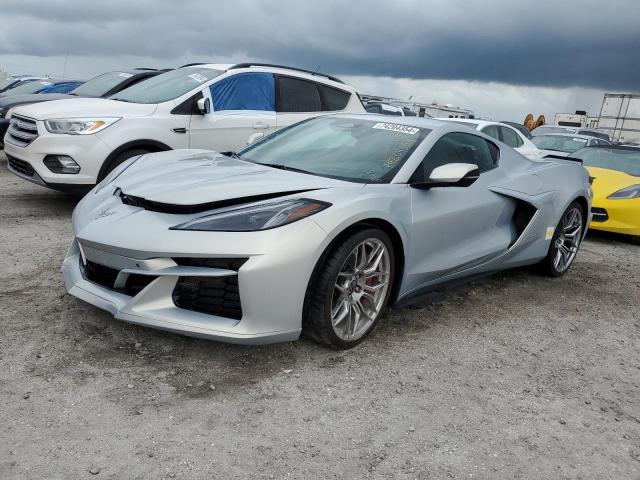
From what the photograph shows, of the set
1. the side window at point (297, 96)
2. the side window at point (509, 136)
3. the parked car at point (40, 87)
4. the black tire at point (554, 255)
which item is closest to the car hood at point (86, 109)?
the side window at point (297, 96)

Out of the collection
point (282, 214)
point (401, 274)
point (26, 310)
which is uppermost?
point (282, 214)

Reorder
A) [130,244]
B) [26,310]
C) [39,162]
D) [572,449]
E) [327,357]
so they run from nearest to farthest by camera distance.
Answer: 1. [572,449]
2. [130,244]
3. [327,357]
4. [26,310]
5. [39,162]

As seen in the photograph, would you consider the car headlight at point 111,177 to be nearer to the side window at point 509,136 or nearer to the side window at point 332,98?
the side window at point 332,98

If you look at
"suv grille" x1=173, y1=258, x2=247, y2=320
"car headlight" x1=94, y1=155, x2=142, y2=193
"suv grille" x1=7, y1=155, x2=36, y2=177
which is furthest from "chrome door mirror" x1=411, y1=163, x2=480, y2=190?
"suv grille" x1=7, y1=155, x2=36, y2=177

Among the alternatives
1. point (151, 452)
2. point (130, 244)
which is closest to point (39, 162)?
point (130, 244)

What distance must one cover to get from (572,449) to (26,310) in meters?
2.97

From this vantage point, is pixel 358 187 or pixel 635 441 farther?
pixel 358 187

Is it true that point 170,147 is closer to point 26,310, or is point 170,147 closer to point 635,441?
point 26,310

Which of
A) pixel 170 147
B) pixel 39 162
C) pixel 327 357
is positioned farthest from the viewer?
pixel 170 147

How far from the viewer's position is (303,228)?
9.18 feet

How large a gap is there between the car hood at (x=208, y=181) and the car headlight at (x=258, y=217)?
0.11 metres

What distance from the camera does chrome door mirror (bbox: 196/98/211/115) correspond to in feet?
20.3

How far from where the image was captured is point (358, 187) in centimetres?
321

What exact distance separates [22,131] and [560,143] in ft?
34.3
